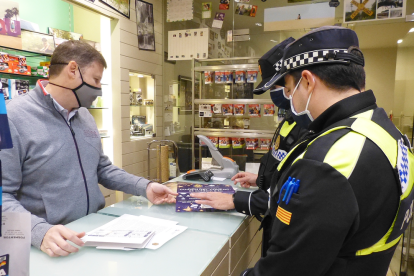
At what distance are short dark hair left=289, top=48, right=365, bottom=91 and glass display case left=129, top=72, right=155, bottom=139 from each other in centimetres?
364

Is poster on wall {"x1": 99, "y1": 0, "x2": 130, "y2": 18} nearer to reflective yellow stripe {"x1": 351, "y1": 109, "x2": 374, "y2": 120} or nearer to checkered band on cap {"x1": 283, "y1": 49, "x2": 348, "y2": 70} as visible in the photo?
checkered band on cap {"x1": 283, "y1": 49, "x2": 348, "y2": 70}

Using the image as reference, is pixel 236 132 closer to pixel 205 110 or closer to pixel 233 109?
pixel 233 109

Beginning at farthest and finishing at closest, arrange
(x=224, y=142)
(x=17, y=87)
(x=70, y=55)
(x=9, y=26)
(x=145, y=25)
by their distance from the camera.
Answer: (x=145, y=25) → (x=224, y=142) → (x=17, y=87) → (x=9, y=26) → (x=70, y=55)

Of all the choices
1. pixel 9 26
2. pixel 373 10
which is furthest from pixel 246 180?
pixel 373 10

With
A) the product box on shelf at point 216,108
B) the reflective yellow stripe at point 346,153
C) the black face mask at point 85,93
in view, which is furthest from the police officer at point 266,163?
the product box on shelf at point 216,108

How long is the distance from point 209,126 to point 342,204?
3.67 m

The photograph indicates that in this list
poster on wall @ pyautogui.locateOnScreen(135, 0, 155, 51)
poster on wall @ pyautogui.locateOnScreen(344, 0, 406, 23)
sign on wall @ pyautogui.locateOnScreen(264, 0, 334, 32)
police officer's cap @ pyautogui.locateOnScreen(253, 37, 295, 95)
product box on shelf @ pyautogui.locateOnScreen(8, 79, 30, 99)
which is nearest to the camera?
police officer's cap @ pyautogui.locateOnScreen(253, 37, 295, 95)

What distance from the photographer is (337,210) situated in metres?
0.71

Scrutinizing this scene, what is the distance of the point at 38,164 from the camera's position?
1.48 metres

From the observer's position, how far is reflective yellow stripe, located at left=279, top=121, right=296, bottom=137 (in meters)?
1.70

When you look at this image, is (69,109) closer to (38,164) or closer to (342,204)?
(38,164)

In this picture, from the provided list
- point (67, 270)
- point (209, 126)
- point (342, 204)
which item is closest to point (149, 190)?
point (67, 270)

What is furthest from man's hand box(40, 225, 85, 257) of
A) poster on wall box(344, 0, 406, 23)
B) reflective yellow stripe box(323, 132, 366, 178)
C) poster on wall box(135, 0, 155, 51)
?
poster on wall box(344, 0, 406, 23)

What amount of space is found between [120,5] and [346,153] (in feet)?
12.8
